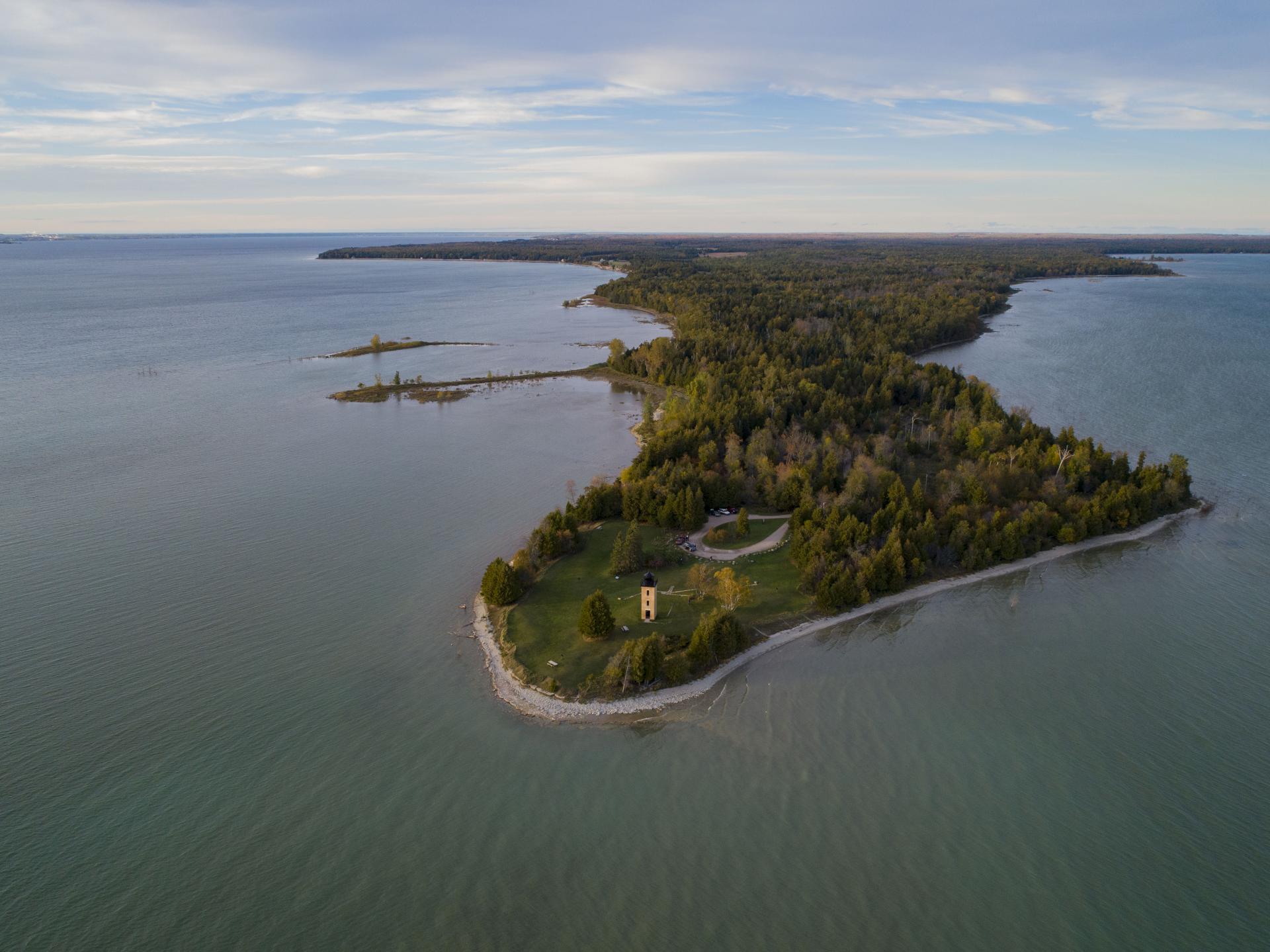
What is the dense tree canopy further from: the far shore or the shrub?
the far shore

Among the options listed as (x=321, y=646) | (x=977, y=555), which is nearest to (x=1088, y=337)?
(x=977, y=555)

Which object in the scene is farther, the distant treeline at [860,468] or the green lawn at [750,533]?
the green lawn at [750,533]

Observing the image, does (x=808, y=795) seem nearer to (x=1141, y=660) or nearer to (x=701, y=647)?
(x=701, y=647)

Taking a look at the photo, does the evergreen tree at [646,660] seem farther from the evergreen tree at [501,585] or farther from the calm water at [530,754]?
the evergreen tree at [501,585]

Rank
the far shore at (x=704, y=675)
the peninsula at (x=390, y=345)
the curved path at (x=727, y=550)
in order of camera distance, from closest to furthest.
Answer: the far shore at (x=704, y=675) < the curved path at (x=727, y=550) < the peninsula at (x=390, y=345)

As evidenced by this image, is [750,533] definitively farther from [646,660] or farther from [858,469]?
[646,660]

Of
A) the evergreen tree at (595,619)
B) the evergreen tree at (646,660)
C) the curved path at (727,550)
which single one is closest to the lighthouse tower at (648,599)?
the evergreen tree at (595,619)

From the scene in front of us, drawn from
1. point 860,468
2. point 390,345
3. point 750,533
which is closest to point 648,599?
point 750,533
